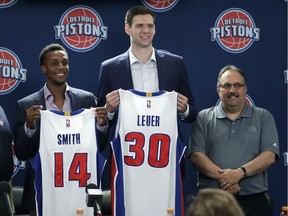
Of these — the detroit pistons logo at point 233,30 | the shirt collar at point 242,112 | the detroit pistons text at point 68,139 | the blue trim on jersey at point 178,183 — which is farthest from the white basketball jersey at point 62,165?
the detroit pistons logo at point 233,30

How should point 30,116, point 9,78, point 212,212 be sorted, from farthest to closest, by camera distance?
point 9,78 < point 30,116 < point 212,212

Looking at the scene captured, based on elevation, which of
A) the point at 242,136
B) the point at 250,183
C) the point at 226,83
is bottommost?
the point at 250,183

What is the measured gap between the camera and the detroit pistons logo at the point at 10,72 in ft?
18.4

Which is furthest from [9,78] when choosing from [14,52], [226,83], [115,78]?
[226,83]

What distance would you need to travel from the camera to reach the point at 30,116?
452 cm

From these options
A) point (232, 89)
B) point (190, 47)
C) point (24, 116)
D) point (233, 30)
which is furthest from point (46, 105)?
point (233, 30)

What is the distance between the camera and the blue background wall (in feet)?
18.6

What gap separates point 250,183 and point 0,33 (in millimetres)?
2313

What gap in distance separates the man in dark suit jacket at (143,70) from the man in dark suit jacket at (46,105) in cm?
17

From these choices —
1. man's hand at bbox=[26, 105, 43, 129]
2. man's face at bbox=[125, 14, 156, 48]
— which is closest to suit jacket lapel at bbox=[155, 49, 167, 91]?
man's face at bbox=[125, 14, 156, 48]

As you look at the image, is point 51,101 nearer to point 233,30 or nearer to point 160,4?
point 160,4

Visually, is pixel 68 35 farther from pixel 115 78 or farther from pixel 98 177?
pixel 98 177

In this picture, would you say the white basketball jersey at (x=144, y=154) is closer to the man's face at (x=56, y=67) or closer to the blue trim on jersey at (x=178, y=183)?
the blue trim on jersey at (x=178, y=183)

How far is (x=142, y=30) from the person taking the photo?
15.9ft
